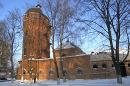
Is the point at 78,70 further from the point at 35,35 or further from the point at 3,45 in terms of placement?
the point at 3,45

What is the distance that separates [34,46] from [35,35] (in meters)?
3.52

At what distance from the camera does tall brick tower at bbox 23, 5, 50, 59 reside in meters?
50.9

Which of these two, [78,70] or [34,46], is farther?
[78,70]

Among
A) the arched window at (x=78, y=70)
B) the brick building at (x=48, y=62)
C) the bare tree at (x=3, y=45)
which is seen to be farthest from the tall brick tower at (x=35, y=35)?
the arched window at (x=78, y=70)

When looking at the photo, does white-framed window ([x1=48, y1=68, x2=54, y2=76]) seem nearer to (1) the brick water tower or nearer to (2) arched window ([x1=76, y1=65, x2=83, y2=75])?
(1) the brick water tower

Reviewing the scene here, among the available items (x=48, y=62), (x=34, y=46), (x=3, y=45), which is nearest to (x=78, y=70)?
(x=48, y=62)

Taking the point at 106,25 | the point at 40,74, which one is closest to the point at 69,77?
the point at 40,74

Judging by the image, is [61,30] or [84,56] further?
[84,56]

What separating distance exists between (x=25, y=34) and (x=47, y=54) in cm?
1658

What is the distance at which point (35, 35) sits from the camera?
5794 centimetres

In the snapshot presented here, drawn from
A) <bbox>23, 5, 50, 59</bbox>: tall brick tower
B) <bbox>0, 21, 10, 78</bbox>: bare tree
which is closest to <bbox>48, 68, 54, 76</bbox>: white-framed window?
<bbox>23, 5, 50, 59</bbox>: tall brick tower

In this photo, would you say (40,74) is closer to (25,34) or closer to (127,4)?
(25,34)

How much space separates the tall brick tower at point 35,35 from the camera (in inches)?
2004

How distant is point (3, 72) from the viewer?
88812 millimetres
